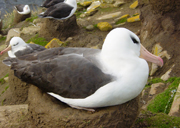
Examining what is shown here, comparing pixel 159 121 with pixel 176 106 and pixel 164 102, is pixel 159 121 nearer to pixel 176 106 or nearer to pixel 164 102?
pixel 176 106

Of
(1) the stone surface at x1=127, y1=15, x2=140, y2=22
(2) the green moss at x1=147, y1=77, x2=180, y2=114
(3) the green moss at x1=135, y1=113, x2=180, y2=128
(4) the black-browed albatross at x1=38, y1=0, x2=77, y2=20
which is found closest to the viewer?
(3) the green moss at x1=135, y1=113, x2=180, y2=128

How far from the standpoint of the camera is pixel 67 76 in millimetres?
2777

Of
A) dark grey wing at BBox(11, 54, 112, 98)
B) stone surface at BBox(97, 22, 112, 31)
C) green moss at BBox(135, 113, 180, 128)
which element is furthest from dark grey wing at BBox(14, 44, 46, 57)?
stone surface at BBox(97, 22, 112, 31)

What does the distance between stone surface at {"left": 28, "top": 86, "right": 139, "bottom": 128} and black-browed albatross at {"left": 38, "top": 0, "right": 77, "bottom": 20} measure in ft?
18.7

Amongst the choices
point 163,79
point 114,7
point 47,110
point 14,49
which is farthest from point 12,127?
point 114,7

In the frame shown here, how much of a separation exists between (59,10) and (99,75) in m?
6.26

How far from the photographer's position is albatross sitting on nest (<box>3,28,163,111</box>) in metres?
2.64

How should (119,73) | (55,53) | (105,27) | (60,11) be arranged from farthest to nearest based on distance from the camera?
(105,27), (60,11), (55,53), (119,73)

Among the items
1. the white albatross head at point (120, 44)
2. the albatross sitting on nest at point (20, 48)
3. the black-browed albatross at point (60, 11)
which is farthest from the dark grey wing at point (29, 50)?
the white albatross head at point (120, 44)

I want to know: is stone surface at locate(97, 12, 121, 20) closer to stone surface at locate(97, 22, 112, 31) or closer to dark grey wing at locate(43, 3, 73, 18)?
stone surface at locate(97, 22, 112, 31)

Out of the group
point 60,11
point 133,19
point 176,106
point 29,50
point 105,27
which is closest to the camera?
point 176,106

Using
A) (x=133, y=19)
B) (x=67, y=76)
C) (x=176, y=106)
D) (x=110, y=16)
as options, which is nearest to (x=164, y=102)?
(x=176, y=106)

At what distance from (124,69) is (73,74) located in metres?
0.69

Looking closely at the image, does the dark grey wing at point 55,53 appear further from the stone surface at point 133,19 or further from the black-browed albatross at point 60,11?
the stone surface at point 133,19
